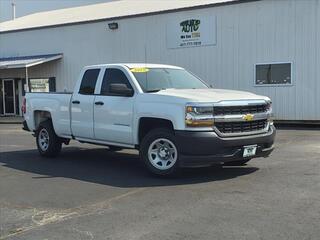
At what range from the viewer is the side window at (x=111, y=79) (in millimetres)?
9758

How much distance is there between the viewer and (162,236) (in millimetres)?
5543

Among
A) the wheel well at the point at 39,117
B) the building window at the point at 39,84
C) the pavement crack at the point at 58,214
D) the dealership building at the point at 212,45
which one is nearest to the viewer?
the pavement crack at the point at 58,214

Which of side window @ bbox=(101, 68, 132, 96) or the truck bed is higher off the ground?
side window @ bbox=(101, 68, 132, 96)

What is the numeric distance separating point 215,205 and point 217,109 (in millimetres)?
2025

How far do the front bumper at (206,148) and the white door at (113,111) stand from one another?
131 centimetres

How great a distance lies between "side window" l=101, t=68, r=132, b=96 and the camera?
9.76m

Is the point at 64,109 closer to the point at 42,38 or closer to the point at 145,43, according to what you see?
the point at 145,43

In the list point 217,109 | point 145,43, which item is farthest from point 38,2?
point 217,109

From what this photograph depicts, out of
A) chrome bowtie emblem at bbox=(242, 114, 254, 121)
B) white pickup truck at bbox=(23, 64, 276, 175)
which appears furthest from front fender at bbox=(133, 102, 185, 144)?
chrome bowtie emblem at bbox=(242, 114, 254, 121)

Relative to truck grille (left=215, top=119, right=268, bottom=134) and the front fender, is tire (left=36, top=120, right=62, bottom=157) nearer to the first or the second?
the front fender

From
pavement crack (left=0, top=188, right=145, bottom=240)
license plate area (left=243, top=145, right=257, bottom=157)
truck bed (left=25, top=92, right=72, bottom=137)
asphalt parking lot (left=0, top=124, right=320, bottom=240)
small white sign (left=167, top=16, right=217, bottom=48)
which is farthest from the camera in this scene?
small white sign (left=167, top=16, right=217, bottom=48)

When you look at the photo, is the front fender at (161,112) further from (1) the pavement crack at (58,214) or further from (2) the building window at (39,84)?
(2) the building window at (39,84)

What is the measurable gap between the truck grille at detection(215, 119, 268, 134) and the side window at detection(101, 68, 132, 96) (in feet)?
7.05

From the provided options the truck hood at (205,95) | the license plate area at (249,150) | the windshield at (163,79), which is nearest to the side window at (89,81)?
the windshield at (163,79)
